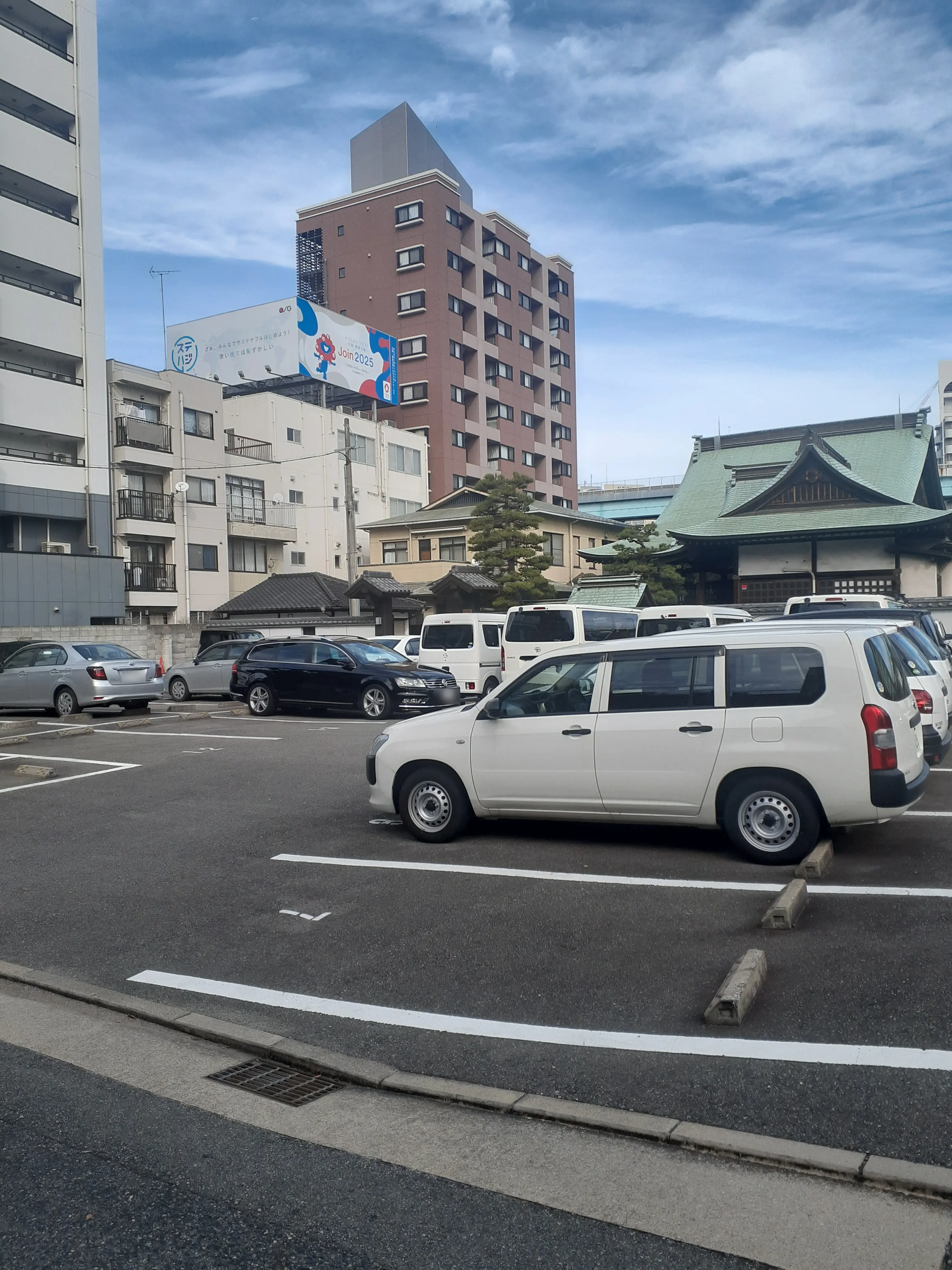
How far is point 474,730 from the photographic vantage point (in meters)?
8.09

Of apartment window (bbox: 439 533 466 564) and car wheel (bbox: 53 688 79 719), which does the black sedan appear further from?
apartment window (bbox: 439 533 466 564)

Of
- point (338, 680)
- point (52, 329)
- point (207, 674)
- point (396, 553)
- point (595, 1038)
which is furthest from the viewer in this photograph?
point (396, 553)

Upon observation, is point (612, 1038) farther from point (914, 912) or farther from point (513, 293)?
point (513, 293)

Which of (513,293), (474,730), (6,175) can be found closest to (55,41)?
(6,175)

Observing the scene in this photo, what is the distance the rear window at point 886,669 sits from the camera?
697 cm

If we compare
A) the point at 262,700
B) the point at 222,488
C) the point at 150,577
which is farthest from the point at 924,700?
the point at 222,488

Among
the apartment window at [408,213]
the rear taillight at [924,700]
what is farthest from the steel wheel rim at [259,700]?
the apartment window at [408,213]

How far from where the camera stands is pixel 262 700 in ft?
63.9

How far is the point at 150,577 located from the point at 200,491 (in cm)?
479

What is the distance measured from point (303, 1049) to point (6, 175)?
42.1 metres

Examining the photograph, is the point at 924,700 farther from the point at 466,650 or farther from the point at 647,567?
the point at 647,567

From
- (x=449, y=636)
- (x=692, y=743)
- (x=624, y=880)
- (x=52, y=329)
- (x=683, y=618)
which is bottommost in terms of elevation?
(x=624, y=880)

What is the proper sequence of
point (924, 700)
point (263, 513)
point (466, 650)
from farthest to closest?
point (263, 513) < point (466, 650) < point (924, 700)

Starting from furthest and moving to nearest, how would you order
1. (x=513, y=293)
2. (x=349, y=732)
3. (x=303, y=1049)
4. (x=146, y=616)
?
(x=513, y=293), (x=146, y=616), (x=349, y=732), (x=303, y=1049)
